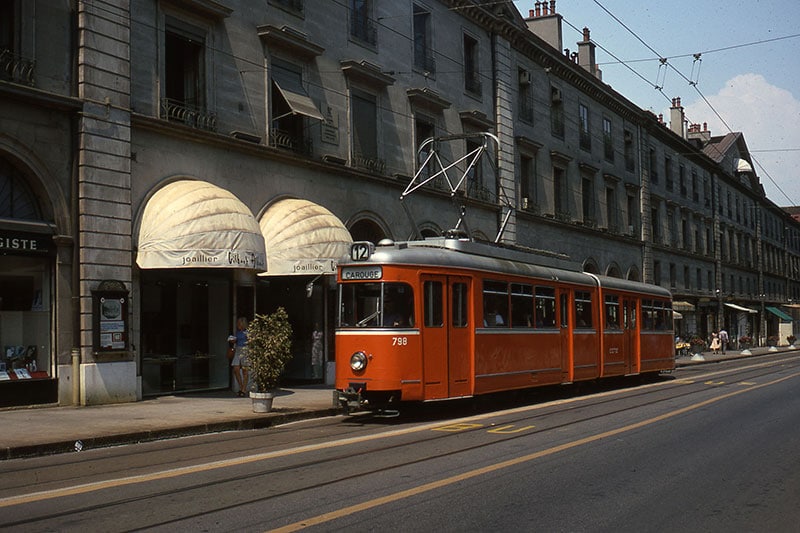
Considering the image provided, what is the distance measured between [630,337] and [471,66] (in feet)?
41.4

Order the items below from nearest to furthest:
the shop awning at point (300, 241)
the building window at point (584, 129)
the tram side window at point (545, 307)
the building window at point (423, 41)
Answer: the tram side window at point (545, 307) < the shop awning at point (300, 241) < the building window at point (423, 41) < the building window at point (584, 129)

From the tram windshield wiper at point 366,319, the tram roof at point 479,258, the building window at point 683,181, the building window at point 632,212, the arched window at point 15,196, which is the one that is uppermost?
the building window at point 683,181

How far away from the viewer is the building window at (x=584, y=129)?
131 feet

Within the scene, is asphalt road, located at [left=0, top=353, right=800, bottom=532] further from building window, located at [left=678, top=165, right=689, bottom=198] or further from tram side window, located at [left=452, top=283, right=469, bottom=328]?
building window, located at [left=678, top=165, right=689, bottom=198]

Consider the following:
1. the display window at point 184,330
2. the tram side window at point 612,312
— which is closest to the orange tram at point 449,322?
the tram side window at point 612,312

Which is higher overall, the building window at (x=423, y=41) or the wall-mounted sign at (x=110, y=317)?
the building window at (x=423, y=41)

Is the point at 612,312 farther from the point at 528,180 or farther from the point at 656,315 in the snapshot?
the point at 528,180

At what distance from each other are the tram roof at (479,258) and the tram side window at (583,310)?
310 millimetres

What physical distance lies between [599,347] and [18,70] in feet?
46.2

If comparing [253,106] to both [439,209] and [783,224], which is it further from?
[783,224]

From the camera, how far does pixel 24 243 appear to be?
49.8 ft

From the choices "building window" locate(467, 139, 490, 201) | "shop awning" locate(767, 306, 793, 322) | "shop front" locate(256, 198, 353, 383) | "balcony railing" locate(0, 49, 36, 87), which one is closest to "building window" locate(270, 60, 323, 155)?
"shop front" locate(256, 198, 353, 383)

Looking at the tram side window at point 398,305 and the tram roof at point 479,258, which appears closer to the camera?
the tram side window at point 398,305

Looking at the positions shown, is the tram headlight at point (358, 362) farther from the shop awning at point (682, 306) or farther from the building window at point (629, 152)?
the shop awning at point (682, 306)
